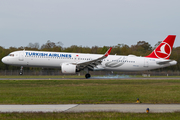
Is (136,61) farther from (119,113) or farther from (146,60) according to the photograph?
(119,113)

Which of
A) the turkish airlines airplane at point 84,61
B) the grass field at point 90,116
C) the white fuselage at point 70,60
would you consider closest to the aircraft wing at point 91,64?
the turkish airlines airplane at point 84,61

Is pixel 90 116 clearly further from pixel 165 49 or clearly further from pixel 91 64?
pixel 165 49

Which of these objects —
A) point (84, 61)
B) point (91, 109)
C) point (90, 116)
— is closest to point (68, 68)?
point (84, 61)

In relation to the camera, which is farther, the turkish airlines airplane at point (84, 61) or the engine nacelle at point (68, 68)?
the turkish airlines airplane at point (84, 61)

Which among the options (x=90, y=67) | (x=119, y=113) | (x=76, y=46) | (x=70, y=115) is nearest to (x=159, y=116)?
(x=119, y=113)

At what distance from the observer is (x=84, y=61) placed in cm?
3819

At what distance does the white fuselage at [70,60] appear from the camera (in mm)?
36562

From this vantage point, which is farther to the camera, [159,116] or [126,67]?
[126,67]

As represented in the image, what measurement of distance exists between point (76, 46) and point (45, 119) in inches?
3161

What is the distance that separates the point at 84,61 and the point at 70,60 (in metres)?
2.32

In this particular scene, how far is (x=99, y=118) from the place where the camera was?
935 cm

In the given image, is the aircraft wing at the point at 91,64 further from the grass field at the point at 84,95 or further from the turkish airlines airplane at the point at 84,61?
the grass field at the point at 84,95

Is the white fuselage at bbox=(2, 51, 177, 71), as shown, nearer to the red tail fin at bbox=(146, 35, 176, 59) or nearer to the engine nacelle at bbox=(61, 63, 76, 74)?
the red tail fin at bbox=(146, 35, 176, 59)

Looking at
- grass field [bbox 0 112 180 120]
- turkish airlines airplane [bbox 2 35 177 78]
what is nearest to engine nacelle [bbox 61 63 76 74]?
turkish airlines airplane [bbox 2 35 177 78]
